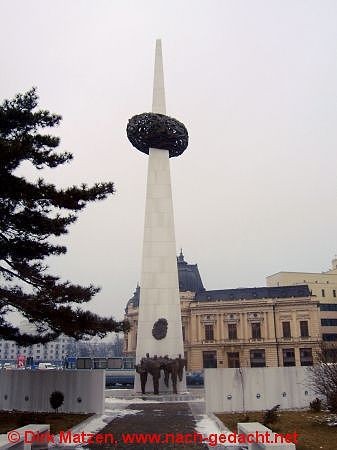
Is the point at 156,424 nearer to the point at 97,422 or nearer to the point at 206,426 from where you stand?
the point at 206,426

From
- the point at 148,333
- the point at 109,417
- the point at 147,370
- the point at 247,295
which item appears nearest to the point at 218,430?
the point at 109,417

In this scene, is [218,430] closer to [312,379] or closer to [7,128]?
[312,379]

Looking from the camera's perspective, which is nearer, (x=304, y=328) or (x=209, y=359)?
(x=304, y=328)

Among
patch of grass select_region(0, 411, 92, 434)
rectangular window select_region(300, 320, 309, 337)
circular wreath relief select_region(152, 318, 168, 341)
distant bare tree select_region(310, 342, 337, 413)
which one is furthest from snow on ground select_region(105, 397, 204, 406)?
rectangular window select_region(300, 320, 309, 337)

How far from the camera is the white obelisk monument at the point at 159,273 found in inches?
1166

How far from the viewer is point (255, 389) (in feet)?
67.8

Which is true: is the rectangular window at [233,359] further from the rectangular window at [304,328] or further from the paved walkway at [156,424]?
the paved walkway at [156,424]

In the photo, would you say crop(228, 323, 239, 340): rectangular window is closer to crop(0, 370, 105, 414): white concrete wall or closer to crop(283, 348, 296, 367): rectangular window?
crop(283, 348, 296, 367): rectangular window

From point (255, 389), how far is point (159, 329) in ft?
33.1

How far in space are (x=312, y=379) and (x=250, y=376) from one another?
277 centimetres

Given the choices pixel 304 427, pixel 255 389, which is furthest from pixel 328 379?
pixel 255 389

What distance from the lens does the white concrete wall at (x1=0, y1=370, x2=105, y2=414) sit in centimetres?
2000

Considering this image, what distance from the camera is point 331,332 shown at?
3063 inches

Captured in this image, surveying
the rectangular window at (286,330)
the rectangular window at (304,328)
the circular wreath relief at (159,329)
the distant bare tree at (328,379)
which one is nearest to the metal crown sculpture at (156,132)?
the circular wreath relief at (159,329)
